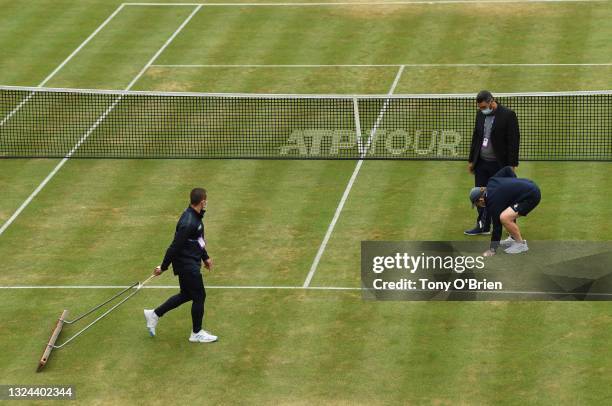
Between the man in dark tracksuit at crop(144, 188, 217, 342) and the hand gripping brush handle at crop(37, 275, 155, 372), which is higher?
the man in dark tracksuit at crop(144, 188, 217, 342)

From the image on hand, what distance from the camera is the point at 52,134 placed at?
31.4 metres

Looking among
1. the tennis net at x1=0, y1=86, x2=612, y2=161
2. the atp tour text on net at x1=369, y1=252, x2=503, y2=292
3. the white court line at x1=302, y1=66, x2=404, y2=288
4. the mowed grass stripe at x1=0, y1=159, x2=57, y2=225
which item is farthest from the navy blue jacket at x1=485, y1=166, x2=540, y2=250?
the mowed grass stripe at x1=0, y1=159, x2=57, y2=225

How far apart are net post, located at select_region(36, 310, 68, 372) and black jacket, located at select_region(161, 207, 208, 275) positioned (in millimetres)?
1959

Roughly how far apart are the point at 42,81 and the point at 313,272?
1544cm

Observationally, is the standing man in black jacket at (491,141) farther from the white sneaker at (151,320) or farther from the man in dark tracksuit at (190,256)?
the white sneaker at (151,320)

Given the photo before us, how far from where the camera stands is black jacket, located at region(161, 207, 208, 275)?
65.3ft

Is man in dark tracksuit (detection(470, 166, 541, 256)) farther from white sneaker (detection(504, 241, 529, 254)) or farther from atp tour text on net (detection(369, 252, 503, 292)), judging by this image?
atp tour text on net (detection(369, 252, 503, 292))

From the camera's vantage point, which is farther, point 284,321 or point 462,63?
point 462,63

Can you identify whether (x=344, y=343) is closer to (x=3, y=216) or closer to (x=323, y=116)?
(x=3, y=216)

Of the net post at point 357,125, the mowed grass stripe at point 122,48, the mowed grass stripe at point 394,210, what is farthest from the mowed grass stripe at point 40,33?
the mowed grass stripe at point 394,210

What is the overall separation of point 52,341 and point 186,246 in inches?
92.9

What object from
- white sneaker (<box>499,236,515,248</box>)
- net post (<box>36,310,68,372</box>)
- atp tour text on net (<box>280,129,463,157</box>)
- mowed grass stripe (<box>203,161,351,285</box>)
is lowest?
atp tour text on net (<box>280,129,463,157</box>)

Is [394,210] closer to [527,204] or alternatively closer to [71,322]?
[527,204]

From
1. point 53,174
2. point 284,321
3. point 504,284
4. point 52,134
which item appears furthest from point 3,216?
point 504,284
